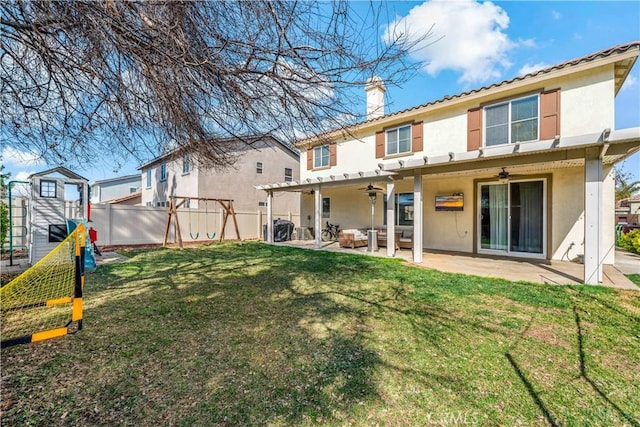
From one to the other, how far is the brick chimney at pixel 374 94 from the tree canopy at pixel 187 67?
0.07 m

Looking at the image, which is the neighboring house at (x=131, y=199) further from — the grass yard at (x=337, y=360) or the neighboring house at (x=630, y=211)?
the neighboring house at (x=630, y=211)

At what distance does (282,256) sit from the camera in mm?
9227

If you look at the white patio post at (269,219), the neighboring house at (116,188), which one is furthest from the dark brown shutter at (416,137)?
the neighboring house at (116,188)

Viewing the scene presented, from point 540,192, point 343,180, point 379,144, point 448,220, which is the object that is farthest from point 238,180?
point 540,192

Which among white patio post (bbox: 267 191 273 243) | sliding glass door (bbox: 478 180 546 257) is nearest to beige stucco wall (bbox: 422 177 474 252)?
sliding glass door (bbox: 478 180 546 257)

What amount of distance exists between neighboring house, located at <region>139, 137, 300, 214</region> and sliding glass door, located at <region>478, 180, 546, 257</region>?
8592 mm

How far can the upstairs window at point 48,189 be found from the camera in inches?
301

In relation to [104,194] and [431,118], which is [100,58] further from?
[104,194]

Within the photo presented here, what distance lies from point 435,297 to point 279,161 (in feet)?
50.1

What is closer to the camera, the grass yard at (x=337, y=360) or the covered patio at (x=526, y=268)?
the grass yard at (x=337, y=360)

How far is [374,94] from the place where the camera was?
10.3 ft

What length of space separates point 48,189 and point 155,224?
5702mm

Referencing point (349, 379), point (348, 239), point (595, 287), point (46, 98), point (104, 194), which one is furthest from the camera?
point (104, 194)

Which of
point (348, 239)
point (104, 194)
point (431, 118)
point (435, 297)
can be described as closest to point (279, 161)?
point (348, 239)
